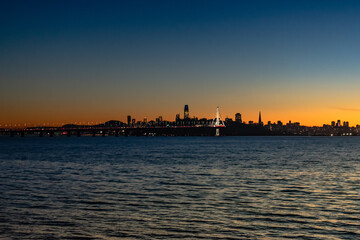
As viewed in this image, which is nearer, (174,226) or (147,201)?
(174,226)

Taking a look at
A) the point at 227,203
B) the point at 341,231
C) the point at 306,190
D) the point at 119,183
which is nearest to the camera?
the point at 341,231

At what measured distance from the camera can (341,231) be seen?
17.9 meters

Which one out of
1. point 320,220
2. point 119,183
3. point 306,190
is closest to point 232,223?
point 320,220

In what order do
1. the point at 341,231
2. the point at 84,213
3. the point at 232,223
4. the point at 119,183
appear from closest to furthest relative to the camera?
the point at 341,231 → the point at 232,223 → the point at 84,213 → the point at 119,183

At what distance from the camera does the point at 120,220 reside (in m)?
20.1

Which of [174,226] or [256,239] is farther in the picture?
[174,226]

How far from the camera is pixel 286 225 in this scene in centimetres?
1898

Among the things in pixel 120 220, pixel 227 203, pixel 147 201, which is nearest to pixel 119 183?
pixel 147 201

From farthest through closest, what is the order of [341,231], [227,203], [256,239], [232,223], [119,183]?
[119,183], [227,203], [232,223], [341,231], [256,239]

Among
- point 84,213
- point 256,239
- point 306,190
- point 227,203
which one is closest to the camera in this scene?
point 256,239

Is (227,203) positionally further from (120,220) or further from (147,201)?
(120,220)

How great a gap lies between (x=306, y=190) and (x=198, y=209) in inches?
431

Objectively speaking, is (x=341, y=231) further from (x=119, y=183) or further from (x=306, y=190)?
(x=119, y=183)

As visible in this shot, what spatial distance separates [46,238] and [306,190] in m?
19.2
